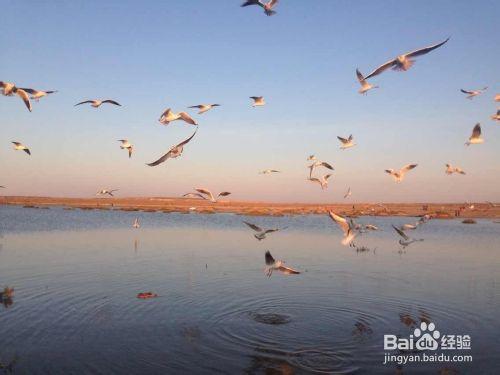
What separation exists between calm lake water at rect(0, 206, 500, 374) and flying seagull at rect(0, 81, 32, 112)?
22.4 ft

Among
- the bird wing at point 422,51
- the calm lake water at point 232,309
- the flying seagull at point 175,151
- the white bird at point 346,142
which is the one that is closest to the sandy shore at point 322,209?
the calm lake water at point 232,309

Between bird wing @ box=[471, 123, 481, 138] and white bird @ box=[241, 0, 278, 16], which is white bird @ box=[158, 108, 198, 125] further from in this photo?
bird wing @ box=[471, 123, 481, 138]

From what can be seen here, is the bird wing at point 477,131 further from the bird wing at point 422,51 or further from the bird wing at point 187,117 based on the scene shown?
the bird wing at point 187,117

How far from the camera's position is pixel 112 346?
1216 cm

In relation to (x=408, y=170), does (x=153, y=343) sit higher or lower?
lower

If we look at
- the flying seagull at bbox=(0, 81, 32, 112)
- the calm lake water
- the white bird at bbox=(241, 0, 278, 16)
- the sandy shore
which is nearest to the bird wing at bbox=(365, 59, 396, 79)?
the white bird at bbox=(241, 0, 278, 16)

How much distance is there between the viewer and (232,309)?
16.1 meters

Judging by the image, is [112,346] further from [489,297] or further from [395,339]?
[489,297]

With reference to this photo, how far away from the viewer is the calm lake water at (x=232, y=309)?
1144 centimetres

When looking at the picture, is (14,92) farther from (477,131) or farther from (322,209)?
(322,209)

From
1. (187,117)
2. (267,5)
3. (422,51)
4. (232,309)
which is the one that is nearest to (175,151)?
(187,117)

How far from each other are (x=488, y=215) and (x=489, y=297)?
240 feet

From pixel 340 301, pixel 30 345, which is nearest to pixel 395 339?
pixel 340 301

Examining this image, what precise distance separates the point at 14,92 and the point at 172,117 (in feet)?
14.5
